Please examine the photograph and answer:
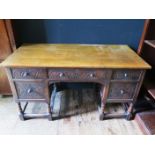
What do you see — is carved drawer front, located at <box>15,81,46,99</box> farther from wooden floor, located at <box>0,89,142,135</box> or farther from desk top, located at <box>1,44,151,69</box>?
wooden floor, located at <box>0,89,142,135</box>

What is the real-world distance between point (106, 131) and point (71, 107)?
0.56 m

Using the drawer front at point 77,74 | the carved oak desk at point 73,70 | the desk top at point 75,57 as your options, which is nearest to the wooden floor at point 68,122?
the carved oak desk at point 73,70

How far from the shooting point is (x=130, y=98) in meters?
1.59

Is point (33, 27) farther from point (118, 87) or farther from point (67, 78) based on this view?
point (118, 87)

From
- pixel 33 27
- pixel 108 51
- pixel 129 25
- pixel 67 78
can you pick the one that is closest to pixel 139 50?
pixel 129 25

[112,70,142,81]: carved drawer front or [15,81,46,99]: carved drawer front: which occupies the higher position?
[112,70,142,81]: carved drawer front

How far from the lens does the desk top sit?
4.29 feet

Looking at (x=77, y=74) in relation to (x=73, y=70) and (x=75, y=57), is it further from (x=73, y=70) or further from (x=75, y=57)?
(x=75, y=57)

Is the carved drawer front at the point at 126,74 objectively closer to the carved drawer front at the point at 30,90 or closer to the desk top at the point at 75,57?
the desk top at the point at 75,57

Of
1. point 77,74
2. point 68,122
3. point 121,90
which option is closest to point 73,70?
point 77,74

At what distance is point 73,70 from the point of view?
53.0 inches

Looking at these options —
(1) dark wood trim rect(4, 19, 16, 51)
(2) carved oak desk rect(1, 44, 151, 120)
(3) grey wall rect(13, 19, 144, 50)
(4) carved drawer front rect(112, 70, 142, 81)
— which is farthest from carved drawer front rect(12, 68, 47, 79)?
(4) carved drawer front rect(112, 70, 142, 81)

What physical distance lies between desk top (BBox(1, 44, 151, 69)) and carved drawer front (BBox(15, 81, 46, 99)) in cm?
23

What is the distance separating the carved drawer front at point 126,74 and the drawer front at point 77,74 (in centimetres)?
9
